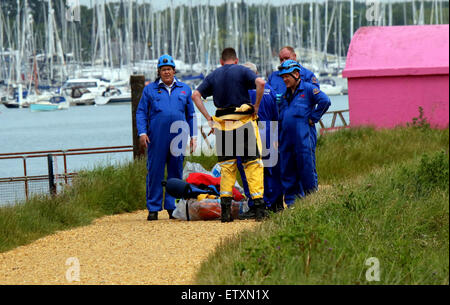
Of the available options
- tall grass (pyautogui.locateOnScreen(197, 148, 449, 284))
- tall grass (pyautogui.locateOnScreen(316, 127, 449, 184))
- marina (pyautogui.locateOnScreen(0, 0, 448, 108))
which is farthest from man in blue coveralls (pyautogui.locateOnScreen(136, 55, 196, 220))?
marina (pyautogui.locateOnScreen(0, 0, 448, 108))

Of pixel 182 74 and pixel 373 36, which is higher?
pixel 373 36

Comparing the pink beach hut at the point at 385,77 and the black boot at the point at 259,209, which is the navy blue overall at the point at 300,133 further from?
the pink beach hut at the point at 385,77

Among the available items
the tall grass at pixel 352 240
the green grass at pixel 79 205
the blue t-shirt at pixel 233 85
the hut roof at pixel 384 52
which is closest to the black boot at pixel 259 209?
the tall grass at pixel 352 240

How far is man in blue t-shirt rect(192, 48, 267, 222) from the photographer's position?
9812 millimetres

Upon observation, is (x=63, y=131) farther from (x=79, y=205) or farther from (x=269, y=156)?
(x=269, y=156)

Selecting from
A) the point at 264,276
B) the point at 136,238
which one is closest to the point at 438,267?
the point at 264,276

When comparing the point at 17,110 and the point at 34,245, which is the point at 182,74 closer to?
the point at 17,110

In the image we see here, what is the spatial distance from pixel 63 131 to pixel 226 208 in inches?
2112

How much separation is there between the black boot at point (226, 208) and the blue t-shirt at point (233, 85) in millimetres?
1057

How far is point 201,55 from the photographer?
71.5 meters

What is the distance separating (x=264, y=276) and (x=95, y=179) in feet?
22.7

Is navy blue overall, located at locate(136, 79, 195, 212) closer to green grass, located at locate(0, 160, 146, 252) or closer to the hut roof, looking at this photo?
green grass, located at locate(0, 160, 146, 252)

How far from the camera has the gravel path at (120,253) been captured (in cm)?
707

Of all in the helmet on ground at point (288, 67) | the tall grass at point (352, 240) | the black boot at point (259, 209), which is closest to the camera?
the tall grass at point (352, 240)
